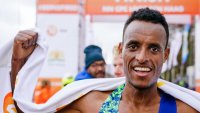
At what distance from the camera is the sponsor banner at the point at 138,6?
9.34 metres

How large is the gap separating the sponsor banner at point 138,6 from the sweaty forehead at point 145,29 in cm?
665

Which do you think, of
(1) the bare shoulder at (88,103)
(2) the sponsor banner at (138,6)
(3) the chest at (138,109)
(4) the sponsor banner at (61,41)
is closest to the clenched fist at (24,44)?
(1) the bare shoulder at (88,103)

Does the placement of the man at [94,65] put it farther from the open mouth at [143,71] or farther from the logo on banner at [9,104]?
the open mouth at [143,71]

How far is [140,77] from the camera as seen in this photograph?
8.36ft

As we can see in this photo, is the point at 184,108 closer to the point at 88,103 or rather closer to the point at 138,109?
the point at 138,109

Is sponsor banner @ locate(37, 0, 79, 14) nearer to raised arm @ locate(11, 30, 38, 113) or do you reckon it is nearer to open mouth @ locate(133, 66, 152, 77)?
raised arm @ locate(11, 30, 38, 113)

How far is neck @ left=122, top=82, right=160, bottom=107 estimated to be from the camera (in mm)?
2768

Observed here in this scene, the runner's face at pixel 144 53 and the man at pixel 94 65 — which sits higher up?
the runner's face at pixel 144 53

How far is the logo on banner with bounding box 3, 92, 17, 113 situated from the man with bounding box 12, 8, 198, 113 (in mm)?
314

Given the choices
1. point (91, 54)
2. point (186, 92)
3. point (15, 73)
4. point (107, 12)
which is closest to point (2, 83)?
point (15, 73)

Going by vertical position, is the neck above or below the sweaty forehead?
below

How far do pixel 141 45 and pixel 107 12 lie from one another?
23.3ft

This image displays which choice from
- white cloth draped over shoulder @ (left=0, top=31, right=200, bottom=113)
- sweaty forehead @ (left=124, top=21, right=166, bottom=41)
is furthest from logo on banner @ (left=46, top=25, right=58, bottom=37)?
sweaty forehead @ (left=124, top=21, right=166, bottom=41)

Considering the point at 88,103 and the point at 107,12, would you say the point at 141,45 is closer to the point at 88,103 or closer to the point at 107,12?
the point at 88,103
